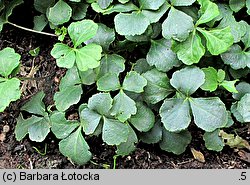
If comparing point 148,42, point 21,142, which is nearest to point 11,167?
point 21,142

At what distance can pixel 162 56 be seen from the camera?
172 centimetres

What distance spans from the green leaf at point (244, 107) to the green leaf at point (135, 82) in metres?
0.35

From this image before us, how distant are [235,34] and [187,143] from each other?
426 mm

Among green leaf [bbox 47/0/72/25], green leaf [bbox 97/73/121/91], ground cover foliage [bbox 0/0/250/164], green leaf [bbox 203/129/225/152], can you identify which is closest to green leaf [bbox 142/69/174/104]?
ground cover foliage [bbox 0/0/250/164]

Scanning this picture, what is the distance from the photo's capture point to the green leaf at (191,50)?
5.42ft

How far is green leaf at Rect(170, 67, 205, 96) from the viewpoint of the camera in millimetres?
1662

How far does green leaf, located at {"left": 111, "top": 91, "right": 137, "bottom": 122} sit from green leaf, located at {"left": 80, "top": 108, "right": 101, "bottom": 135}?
0.06 m

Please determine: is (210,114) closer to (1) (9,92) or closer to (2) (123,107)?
(2) (123,107)

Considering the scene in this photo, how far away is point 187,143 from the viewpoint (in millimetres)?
1814

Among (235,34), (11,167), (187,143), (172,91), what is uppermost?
(235,34)

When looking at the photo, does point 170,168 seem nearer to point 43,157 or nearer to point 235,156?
point 235,156

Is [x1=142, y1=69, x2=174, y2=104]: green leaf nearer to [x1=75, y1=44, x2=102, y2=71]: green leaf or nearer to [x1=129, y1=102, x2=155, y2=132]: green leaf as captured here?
[x1=129, y1=102, x2=155, y2=132]: green leaf

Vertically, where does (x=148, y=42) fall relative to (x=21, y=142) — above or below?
above

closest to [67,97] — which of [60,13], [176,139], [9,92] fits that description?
[9,92]
